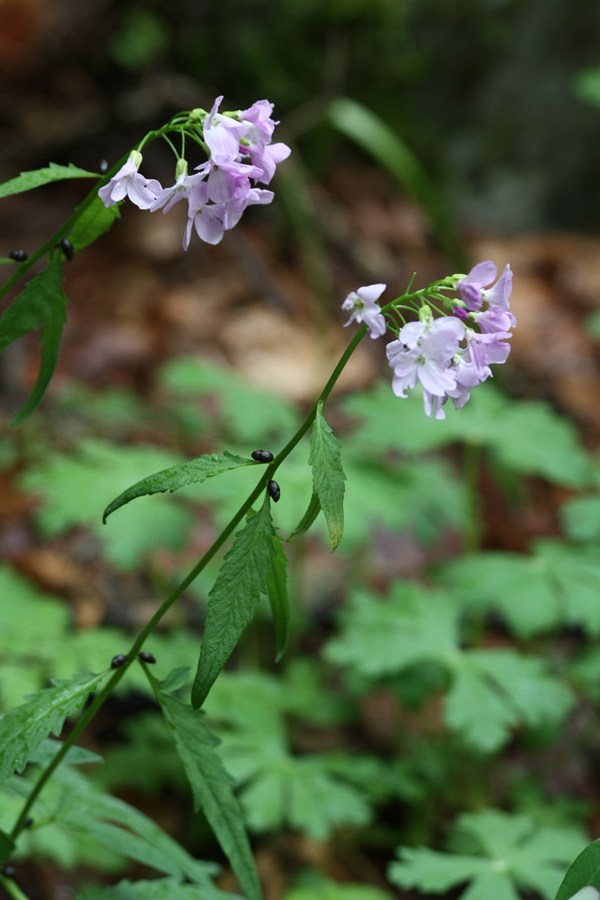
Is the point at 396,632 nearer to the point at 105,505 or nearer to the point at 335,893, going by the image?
the point at 335,893

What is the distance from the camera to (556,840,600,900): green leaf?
44.2 inches

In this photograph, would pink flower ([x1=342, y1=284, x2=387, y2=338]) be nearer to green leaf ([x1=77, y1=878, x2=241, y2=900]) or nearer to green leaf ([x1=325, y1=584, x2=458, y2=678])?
green leaf ([x1=77, y1=878, x2=241, y2=900])

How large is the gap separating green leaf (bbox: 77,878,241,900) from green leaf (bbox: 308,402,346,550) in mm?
623

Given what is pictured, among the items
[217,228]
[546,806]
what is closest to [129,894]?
[217,228]

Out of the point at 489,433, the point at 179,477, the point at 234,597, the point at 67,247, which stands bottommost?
the point at 234,597

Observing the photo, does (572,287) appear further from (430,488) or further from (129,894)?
(129,894)

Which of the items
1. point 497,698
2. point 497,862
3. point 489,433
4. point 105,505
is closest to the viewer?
point 497,862

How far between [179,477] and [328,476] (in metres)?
0.17

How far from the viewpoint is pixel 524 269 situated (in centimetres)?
541

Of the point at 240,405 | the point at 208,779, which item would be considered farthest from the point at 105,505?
the point at 208,779

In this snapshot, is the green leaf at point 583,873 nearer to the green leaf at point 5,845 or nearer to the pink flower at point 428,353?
the pink flower at point 428,353

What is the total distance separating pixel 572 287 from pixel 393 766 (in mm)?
3397

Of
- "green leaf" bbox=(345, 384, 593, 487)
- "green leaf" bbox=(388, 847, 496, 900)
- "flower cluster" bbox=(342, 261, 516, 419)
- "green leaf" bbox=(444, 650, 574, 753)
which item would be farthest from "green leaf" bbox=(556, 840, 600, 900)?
"green leaf" bbox=(345, 384, 593, 487)

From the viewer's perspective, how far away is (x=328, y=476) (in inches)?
42.6
